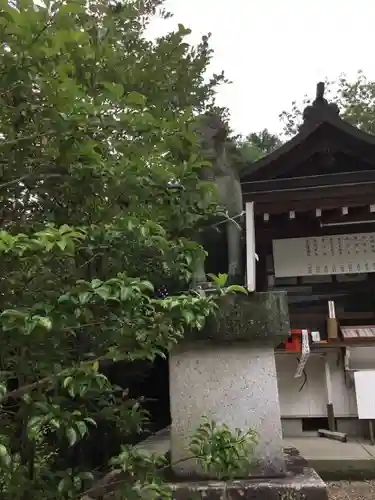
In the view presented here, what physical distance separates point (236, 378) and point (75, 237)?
1369 millimetres

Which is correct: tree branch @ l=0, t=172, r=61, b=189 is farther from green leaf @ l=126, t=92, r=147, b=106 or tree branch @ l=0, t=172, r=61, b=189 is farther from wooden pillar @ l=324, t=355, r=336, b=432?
wooden pillar @ l=324, t=355, r=336, b=432

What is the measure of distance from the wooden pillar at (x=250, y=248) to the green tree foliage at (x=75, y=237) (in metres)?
2.62

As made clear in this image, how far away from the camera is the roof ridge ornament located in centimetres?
608

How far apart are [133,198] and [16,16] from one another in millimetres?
823

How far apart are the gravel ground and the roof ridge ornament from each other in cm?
414

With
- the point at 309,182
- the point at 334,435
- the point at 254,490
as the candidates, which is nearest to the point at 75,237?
the point at 254,490

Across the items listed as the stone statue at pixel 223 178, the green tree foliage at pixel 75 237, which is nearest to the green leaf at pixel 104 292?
the green tree foliage at pixel 75 237

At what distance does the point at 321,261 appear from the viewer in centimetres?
707

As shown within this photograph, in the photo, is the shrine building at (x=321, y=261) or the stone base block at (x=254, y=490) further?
the shrine building at (x=321, y=261)

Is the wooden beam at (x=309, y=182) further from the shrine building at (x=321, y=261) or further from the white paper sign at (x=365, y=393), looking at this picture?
the white paper sign at (x=365, y=393)

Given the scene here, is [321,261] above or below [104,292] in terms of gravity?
above

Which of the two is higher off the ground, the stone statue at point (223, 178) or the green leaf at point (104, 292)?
the stone statue at point (223, 178)

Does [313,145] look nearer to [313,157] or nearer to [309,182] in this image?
[313,157]

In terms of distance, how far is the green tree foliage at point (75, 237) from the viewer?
5.23 ft
